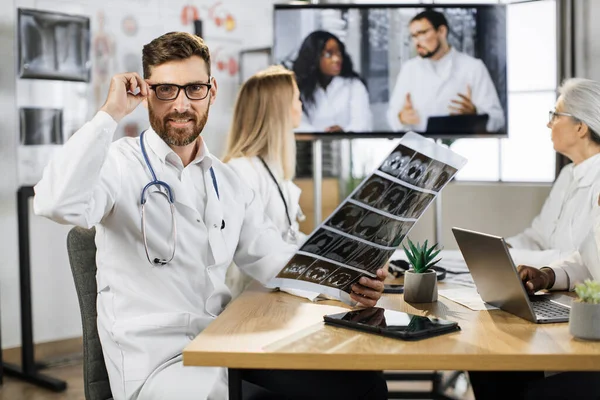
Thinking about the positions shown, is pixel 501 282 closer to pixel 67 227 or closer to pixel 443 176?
pixel 443 176

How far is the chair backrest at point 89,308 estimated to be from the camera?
76.6 inches

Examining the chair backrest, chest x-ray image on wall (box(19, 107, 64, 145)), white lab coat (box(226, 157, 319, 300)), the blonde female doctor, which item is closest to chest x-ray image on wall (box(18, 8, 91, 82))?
chest x-ray image on wall (box(19, 107, 64, 145))

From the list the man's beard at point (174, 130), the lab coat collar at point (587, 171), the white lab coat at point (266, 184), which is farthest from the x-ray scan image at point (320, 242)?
the lab coat collar at point (587, 171)

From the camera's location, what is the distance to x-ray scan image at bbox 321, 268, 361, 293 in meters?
1.82

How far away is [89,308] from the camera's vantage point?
1.97m

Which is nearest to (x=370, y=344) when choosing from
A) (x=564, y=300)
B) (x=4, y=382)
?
(x=564, y=300)

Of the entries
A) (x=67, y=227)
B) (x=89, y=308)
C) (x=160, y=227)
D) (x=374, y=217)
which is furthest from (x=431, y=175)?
(x=67, y=227)

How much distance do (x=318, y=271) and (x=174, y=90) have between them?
2.17ft

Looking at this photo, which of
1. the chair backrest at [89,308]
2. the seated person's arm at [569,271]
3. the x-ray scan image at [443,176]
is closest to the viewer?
the x-ray scan image at [443,176]

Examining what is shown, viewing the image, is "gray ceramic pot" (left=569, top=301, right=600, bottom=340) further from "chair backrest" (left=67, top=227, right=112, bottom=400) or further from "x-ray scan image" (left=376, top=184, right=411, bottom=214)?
"chair backrest" (left=67, top=227, right=112, bottom=400)

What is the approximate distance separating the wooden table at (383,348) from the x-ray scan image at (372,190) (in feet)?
0.91

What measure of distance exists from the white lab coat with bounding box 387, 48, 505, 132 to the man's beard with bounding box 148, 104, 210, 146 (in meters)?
2.38

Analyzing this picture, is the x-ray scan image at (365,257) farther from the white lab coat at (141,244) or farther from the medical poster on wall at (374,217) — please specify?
the white lab coat at (141,244)

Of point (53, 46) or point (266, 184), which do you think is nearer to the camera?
point (266, 184)
